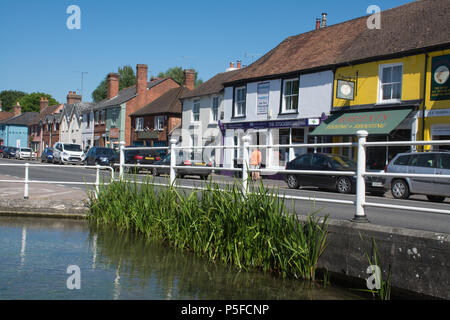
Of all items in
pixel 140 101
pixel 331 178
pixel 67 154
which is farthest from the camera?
pixel 140 101

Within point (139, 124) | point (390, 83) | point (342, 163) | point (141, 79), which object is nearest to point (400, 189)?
point (342, 163)

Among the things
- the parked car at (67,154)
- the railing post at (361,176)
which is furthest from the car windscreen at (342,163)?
the parked car at (67,154)

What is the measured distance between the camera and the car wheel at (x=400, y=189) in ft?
52.5

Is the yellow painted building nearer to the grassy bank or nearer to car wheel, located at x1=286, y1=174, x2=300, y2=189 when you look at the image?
car wheel, located at x1=286, y1=174, x2=300, y2=189

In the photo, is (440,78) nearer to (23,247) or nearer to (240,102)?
(240,102)

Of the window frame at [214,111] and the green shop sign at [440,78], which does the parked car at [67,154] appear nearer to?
the window frame at [214,111]

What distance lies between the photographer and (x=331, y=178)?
17531 millimetres

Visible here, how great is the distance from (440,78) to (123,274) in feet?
57.9

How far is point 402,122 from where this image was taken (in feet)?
69.0

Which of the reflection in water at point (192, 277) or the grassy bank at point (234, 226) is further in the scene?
the grassy bank at point (234, 226)

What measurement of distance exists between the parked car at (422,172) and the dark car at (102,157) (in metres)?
22.9

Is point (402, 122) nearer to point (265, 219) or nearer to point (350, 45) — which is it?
point (350, 45)
